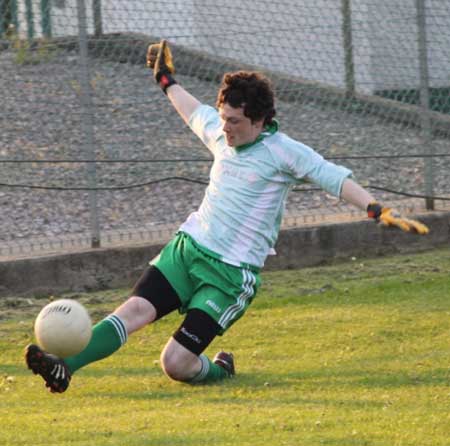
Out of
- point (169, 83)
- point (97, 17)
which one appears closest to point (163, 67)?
point (169, 83)

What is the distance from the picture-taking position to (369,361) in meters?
6.64

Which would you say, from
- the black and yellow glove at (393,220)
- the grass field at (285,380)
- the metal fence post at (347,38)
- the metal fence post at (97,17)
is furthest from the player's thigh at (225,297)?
the metal fence post at (347,38)

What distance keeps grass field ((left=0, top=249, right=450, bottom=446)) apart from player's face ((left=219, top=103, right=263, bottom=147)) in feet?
3.72

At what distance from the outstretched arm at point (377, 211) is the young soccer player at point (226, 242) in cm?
35

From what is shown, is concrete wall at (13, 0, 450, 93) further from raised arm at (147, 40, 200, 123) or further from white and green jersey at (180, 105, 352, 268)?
white and green jersey at (180, 105, 352, 268)

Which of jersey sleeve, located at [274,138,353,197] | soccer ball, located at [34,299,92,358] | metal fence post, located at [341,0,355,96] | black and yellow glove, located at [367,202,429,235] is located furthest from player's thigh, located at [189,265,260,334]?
metal fence post, located at [341,0,355,96]

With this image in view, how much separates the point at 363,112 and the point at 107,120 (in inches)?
81.4

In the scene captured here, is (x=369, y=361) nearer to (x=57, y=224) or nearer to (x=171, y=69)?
(x=171, y=69)

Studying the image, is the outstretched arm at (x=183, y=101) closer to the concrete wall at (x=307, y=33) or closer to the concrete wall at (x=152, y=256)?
the concrete wall at (x=152, y=256)

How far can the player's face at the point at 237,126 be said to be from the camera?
20.6 ft

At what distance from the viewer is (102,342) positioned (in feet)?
20.0

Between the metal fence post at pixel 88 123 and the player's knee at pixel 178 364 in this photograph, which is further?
the metal fence post at pixel 88 123

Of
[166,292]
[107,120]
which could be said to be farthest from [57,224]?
[166,292]

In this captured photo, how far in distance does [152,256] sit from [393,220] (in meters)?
3.74
